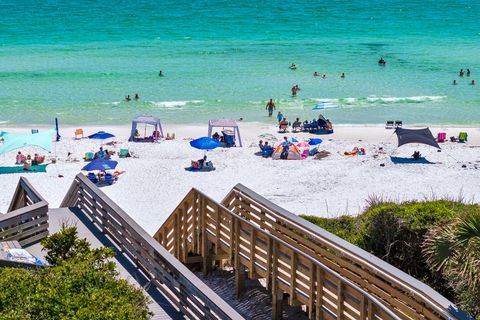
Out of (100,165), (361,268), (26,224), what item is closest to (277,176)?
(100,165)

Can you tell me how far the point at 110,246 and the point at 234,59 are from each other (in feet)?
174

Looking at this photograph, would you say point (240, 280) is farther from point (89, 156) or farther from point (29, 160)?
point (29, 160)

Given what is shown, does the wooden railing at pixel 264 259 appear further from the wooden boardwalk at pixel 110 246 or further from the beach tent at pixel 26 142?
the beach tent at pixel 26 142

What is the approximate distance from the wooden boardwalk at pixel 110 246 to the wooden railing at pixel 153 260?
9 cm

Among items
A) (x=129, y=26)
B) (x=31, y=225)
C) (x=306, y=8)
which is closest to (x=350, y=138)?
(x=31, y=225)

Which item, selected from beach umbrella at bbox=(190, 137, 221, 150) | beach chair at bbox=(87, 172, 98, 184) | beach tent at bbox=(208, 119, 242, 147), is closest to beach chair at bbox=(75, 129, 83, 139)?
beach tent at bbox=(208, 119, 242, 147)

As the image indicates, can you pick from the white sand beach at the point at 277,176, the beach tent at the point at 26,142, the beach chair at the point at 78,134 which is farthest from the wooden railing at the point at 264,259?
the beach chair at the point at 78,134

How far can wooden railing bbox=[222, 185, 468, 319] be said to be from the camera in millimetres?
8586

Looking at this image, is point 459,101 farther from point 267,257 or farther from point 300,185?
point 267,257

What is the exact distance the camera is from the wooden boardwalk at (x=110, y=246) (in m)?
9.87

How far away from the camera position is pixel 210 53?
68812mm

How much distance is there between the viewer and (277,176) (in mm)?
27406

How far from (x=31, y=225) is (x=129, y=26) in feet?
270

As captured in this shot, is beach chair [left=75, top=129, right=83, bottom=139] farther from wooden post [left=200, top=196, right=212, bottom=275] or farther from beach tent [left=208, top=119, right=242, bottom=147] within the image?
wooden post [left=200, top=196, right=212, bottom=275]
